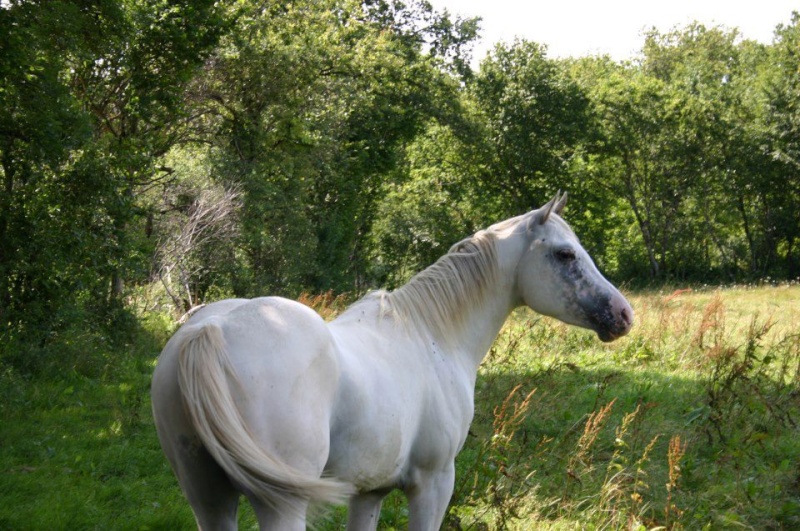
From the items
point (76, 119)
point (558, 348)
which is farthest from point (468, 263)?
point (558, 348)

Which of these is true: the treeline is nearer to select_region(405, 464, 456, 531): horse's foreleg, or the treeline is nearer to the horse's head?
the horse's head

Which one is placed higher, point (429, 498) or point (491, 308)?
point (491, 308)

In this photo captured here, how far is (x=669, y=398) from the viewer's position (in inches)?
298

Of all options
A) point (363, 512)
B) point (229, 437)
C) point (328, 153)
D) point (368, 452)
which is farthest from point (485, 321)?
point (328, 153)

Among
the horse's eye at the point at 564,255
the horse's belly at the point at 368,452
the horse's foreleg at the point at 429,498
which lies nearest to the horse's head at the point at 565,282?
the horse's eye at the point at 564,255

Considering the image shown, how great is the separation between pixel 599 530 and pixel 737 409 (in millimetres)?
3437

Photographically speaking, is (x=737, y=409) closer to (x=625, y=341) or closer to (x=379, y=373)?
(x=625, y=341)

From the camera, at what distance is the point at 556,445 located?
5.43 metres

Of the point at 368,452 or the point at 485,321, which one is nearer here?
the point at 368,452

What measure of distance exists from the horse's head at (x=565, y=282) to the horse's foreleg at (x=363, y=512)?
4.26 ft

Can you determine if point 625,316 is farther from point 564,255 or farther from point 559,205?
point 559,205

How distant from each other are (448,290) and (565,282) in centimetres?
61

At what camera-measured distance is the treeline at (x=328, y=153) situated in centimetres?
775

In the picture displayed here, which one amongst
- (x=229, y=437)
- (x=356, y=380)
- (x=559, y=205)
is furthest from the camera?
(x=559, y=205)
